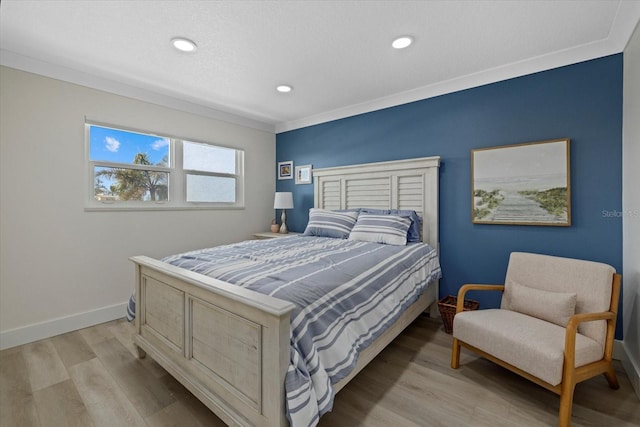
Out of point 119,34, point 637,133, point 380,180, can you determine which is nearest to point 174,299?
point 119,34

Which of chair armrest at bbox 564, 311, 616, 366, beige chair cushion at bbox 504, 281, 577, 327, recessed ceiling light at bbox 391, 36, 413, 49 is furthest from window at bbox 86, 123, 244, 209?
chair armrest at bbox 564, 311, 616, 366

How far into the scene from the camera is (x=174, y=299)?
6.11ft

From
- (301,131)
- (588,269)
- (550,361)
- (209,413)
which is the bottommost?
(209,413)

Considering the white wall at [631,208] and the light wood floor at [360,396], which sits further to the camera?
the white wall at [631,208]

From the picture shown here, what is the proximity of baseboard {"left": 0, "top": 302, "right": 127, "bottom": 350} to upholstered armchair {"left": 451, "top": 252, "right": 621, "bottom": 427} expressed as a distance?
3196 millimetres

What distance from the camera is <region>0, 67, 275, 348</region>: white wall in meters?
2.43

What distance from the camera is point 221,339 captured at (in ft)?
5.02

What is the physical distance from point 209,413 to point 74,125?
2.78 meters

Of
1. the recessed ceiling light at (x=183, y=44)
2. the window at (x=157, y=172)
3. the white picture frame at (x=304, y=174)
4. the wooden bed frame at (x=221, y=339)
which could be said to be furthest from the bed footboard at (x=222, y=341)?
the white picture frame at (x=304, y=174)

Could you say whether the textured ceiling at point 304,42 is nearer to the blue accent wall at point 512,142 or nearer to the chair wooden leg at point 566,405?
the blue accent wall at point 512,142

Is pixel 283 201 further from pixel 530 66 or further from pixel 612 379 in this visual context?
pixel 612 379

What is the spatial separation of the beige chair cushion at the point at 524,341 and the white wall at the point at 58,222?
3181 millimetres

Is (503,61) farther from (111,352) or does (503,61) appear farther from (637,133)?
(111,352)

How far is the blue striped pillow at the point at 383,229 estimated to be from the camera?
114 inches
